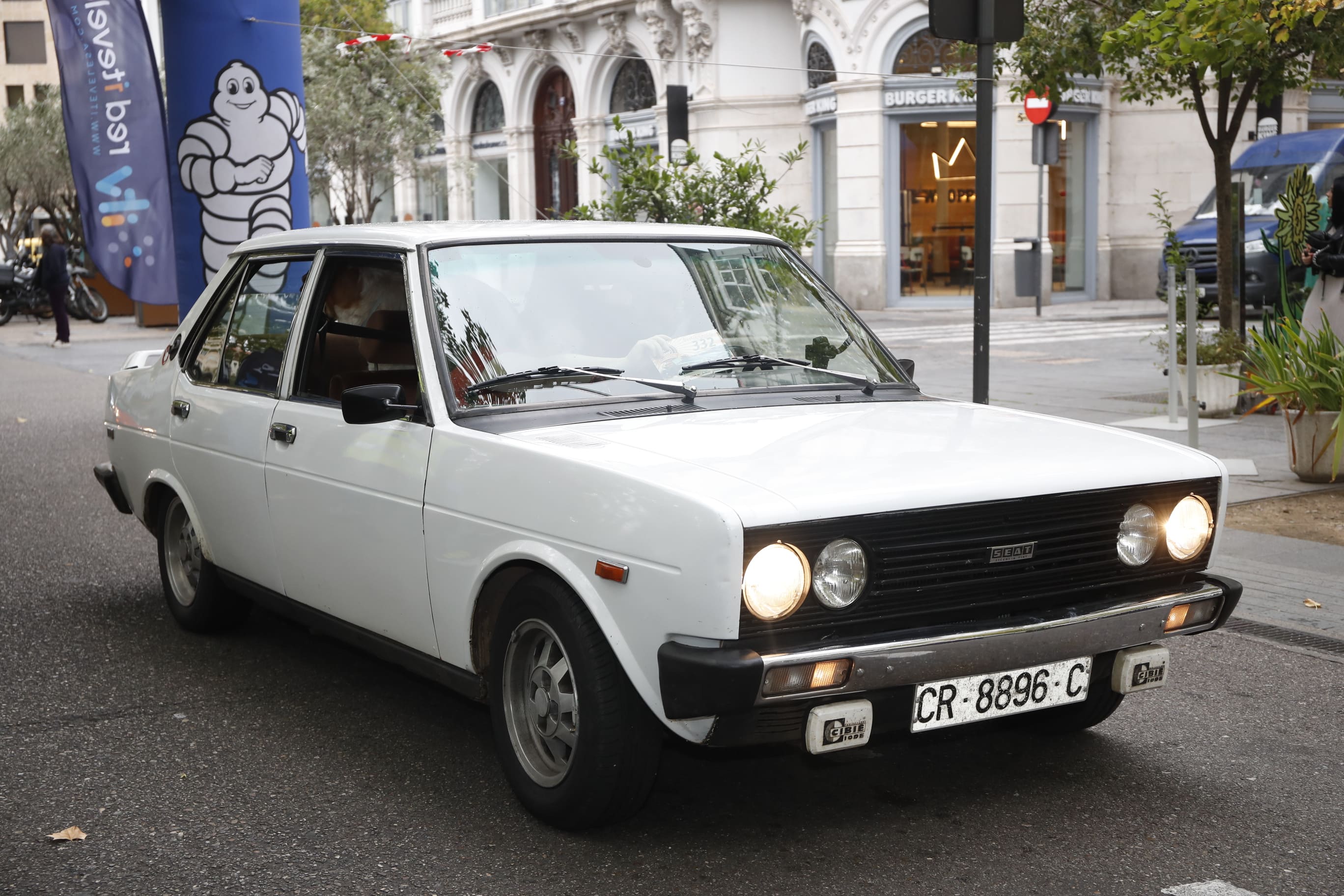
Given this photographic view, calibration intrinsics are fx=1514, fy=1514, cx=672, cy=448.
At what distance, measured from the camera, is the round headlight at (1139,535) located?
3994 millimetres

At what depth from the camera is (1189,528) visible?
408 cm

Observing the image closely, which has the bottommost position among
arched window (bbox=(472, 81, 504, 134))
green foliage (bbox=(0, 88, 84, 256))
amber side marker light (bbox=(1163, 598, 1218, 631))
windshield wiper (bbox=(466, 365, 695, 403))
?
amber side marker light (bbox=(1163, 598, 1218, 631))

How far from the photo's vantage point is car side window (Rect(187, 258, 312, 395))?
17.3ft

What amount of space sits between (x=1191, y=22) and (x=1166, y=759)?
5257mm

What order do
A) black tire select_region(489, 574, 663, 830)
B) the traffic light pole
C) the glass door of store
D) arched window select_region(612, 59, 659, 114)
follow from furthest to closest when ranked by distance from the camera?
1. arched window select_region(612, 59, 659, 114)
2. the glass door of store
3. the traffic light pole
4. black tire select_region(489, 574, 663, 830)

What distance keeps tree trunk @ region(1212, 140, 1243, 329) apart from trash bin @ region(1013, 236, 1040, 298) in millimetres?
14947

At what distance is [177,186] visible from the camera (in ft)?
40.7

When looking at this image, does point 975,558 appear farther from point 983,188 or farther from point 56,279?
point 56,279

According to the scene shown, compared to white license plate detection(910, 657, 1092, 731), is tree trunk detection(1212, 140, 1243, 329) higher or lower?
higher

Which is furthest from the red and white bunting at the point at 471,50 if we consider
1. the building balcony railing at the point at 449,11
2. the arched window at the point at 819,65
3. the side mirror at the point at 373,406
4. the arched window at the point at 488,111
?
the side mirror at the point at 373,406

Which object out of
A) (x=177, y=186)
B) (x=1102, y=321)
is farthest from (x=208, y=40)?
(x=1102, y=321)

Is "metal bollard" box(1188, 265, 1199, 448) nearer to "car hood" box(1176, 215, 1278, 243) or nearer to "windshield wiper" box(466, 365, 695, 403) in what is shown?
"windshield wiper" box(466, 365, 695, 403)

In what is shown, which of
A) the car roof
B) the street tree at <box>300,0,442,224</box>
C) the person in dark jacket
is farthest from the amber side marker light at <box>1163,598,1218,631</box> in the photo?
the street tree at <box>300,0,442,224</box>

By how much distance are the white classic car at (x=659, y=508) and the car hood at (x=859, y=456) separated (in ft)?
0.04
